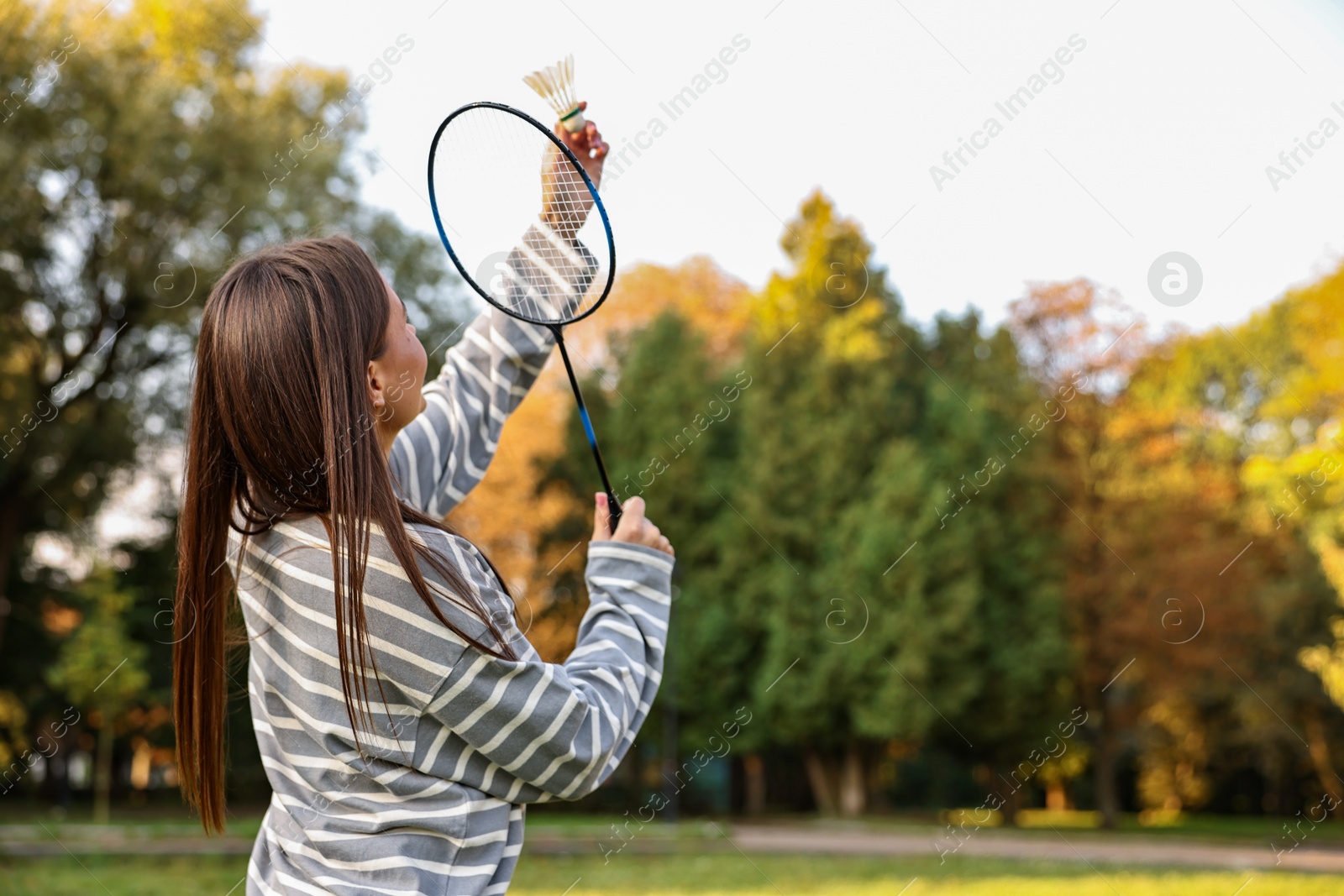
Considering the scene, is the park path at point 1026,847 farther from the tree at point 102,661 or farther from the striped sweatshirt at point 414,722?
the striped sweatshirt at point 414,722

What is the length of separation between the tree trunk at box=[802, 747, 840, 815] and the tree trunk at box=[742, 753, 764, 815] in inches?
93.1

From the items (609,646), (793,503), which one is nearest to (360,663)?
(609,646)

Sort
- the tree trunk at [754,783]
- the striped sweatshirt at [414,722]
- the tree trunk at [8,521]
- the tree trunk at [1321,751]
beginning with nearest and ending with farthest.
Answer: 1. the striped sweatshirt at [414,722]
2. the tree trunk at [8,521]
3. the tree trunk at [1321,751]
4. the tree trunk at [754,783]

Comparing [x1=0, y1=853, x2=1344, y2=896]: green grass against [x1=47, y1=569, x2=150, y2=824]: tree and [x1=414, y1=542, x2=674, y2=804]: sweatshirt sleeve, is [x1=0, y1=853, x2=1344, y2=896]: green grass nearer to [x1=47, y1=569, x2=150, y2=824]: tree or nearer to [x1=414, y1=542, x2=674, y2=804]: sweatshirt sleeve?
[x1=47, y1=569, x2=150, y2=824]: tree

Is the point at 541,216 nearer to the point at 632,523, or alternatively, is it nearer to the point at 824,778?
the point at 632,523

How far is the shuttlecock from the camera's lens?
2.22 m

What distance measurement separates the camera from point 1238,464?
2870 centimetres

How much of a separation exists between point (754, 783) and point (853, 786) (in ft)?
15.3

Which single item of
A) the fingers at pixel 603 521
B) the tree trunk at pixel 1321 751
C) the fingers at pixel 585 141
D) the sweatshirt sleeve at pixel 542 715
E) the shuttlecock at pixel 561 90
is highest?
the shuttlecock at pixel 561 90

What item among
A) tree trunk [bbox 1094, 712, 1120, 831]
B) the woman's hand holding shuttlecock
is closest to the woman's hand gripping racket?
the woman's hand holding shuttlecock

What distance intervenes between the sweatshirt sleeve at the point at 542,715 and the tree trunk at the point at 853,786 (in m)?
23.3

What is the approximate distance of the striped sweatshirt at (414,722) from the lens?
143 cm

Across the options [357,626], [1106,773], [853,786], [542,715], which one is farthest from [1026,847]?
[357,626]

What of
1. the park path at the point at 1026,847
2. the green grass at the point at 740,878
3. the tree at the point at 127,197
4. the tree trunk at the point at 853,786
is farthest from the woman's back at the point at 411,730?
the tree trunk at the point at 853,786
